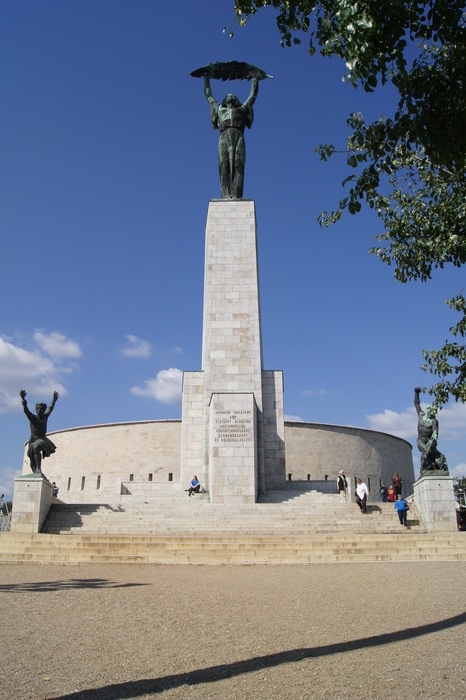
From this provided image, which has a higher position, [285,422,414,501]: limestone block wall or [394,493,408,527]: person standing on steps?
[285,422,414,501]: limestone block wall

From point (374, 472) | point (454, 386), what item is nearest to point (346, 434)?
point (374, 472)

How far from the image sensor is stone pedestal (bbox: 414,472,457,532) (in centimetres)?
1543

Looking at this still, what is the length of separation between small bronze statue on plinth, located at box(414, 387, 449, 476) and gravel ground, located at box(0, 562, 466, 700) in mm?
7170

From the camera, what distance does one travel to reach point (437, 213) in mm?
10547

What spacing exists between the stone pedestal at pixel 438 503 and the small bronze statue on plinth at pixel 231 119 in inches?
591

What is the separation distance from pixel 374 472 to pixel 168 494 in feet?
55.0

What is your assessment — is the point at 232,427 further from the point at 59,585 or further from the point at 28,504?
the point at 59,585

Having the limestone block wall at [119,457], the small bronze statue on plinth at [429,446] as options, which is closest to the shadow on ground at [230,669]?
the small bronze statue on plinth at [429,446]

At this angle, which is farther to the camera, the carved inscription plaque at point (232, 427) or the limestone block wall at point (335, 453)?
the limestone block wall at point (335, 453)

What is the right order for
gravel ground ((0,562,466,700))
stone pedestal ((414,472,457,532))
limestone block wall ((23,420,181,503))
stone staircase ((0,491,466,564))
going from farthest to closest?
limestone block wall ((23,420,181,503))
stone pedestal ((414,472,457,532))
stone staircase ((0,491,466,564))
gravel ground ((0,562,466,700))

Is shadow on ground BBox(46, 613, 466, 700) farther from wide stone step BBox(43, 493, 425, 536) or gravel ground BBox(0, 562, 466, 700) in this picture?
wide stone step BBox(43, 493, 425, 536)

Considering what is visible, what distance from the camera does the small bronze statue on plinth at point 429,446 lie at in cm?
1645

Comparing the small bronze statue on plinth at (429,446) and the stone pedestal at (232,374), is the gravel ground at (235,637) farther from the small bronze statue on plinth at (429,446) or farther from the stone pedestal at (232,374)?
the stone pedestal at (232,374)

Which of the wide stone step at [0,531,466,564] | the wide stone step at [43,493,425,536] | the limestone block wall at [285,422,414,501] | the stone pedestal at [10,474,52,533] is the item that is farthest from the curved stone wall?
the wide stone step at [0,531,466,564]
